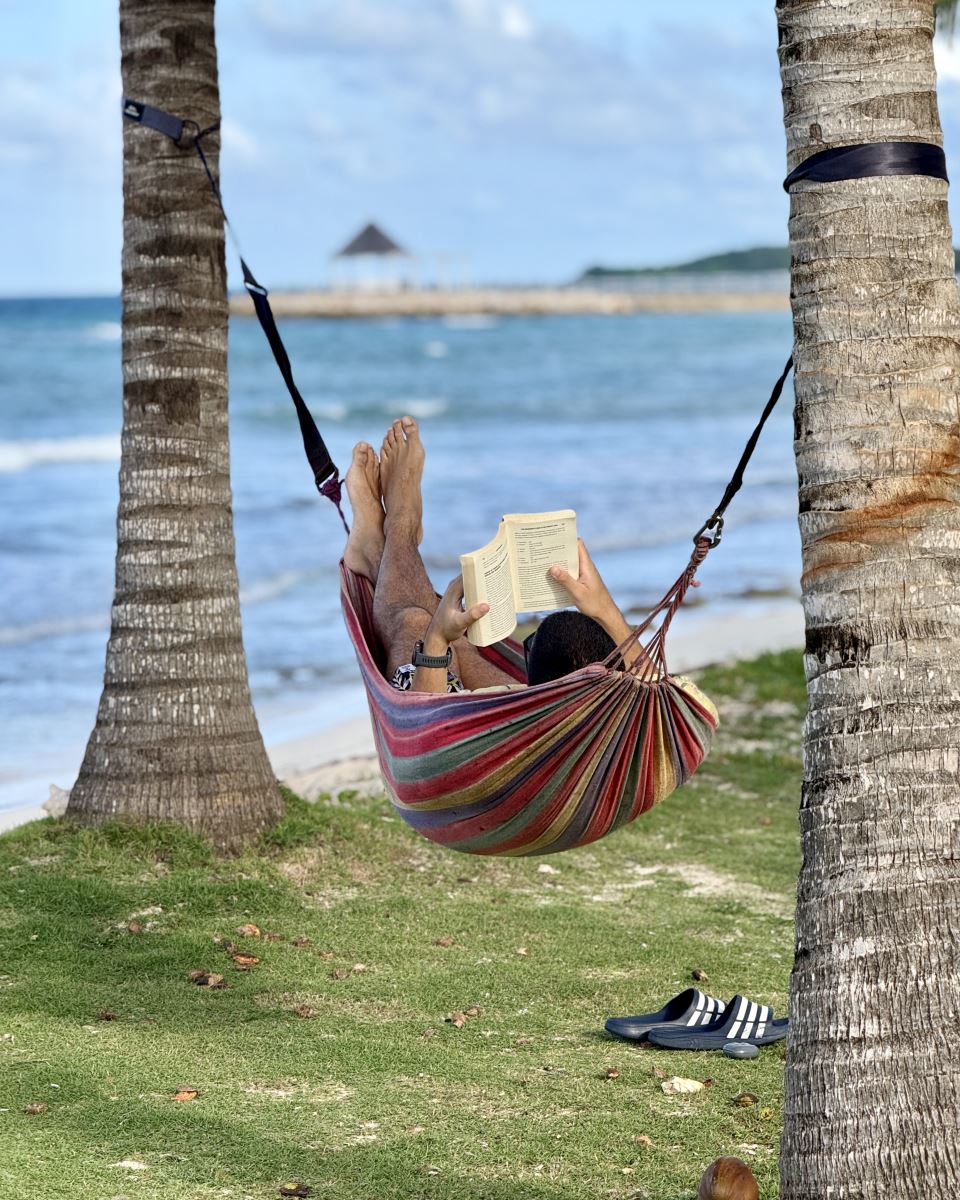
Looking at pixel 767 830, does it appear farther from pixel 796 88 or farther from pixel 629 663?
pixel 796 88

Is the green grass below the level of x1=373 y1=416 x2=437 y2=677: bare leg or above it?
below

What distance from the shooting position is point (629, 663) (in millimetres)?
3002

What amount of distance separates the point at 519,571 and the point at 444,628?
20 centimetres

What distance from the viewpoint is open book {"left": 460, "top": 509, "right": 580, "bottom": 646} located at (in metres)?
3.11

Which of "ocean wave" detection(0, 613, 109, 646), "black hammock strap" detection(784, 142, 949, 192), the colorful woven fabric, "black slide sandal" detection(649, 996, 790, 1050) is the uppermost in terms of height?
"black hammock strap" detection(784, 142, 949, 192)

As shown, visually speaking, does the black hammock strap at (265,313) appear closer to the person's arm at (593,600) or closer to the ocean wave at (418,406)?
the person's arm at (593,600)

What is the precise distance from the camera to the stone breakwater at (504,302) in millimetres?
66438

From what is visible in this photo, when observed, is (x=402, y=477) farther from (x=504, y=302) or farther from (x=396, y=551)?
(x=504, y=302)

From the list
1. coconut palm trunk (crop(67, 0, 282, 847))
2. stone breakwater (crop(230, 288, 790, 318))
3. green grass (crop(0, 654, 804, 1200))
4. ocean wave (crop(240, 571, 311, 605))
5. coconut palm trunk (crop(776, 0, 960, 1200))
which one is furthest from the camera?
stone breakwater (crop(230, 288, 790, 318))

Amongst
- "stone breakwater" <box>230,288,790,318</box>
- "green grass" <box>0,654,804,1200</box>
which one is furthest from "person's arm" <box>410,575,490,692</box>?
"stone breakwater" <box>230,288,790,318</box>

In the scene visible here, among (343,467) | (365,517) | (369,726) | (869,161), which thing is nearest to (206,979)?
(365,517)

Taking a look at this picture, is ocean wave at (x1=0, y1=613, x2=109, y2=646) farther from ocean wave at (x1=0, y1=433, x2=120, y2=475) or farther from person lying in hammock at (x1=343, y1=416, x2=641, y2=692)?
ocean wave at (x1=0, y1=433, x2=120, y2=475)

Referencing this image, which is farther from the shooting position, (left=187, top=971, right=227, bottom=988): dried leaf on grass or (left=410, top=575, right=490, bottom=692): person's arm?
(left=187, top=971, right=227, bottom=988): dried leaf on grass

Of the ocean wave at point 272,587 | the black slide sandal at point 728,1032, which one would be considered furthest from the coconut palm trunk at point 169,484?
the ocean wave at point 272,587
